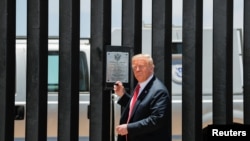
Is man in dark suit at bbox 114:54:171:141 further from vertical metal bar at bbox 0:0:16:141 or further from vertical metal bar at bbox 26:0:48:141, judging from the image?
vertical metal bar at bbox 0:0:16:141

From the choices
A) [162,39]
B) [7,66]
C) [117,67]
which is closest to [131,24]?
[162,39]

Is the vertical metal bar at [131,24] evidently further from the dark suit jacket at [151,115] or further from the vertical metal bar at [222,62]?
the vertical metal bar at [222,62]

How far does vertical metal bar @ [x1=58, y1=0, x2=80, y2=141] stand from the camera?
4.53 m

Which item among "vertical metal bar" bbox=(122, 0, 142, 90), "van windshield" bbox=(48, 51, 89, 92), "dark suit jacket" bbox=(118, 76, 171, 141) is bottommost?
"dark suit jacket" bbox=(118, 76, 171, 141)

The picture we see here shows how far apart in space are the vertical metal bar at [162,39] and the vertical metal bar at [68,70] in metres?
0.68

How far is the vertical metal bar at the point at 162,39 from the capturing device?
4.64 m

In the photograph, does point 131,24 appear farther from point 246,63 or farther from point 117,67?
point 246,63

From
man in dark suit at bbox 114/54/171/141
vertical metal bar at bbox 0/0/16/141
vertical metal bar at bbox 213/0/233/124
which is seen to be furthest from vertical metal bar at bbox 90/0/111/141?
vertical metal bar at bbox 213/0/233/124

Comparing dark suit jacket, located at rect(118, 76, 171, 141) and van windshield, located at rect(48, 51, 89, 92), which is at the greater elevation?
van windshield, located at rect(48, 51, 89, 92)

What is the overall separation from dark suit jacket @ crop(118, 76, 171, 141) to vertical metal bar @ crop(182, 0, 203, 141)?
56cm

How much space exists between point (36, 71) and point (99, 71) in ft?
1.75

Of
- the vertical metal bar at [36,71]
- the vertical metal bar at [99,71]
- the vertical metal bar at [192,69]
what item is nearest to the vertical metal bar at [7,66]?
the vertical metal bar at [36,71]

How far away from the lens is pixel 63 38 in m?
4.55

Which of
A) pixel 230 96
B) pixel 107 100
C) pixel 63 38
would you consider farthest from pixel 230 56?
pixel 63 38
